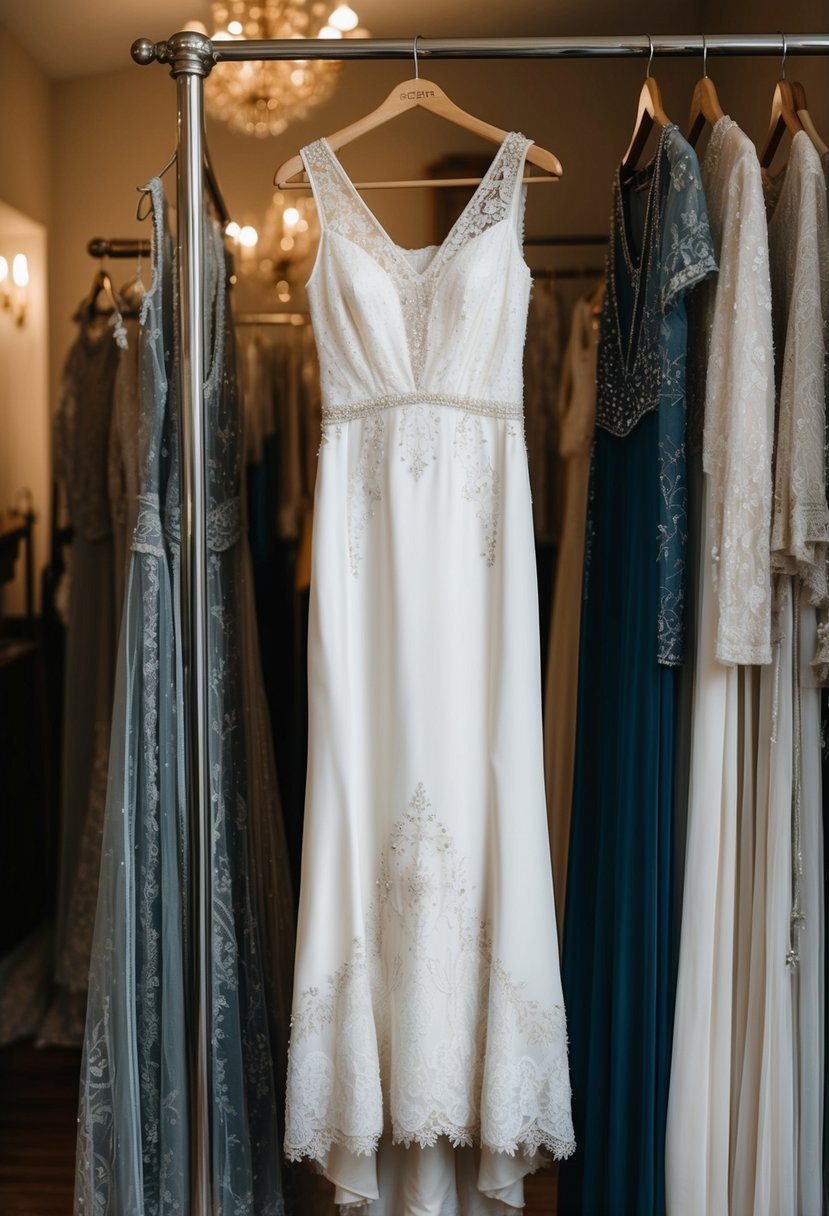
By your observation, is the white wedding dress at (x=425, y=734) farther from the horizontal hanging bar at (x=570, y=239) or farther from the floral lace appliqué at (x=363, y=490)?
the horizontal hanging bar at (x=570, y=239)

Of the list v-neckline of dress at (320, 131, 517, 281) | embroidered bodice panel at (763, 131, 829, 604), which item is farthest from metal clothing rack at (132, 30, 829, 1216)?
embroidered bodice panel at (763, 131, 829, 604)

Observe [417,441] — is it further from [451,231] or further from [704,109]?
[704,109]

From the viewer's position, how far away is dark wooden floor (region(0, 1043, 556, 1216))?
2.02 metres

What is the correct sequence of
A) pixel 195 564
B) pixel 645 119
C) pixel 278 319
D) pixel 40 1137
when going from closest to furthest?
A: pixel 195 564 → pixel 645 119 → pixel 40 1137 → pixel 278 319

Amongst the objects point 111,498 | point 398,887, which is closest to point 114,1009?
point 398,887

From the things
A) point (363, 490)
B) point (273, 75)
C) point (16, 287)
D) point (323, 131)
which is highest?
point (273, 75)

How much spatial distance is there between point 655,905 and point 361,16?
188 cm

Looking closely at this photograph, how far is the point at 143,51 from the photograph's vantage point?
5.04 ft

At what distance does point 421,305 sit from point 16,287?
1.20 m

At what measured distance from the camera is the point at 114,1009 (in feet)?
5.19

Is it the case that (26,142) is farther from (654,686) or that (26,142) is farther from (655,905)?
(655,905)

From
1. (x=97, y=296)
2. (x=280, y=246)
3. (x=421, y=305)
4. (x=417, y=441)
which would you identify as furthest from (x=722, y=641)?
(x=97, y=296)

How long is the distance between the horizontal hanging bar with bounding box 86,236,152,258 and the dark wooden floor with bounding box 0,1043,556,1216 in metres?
1.69

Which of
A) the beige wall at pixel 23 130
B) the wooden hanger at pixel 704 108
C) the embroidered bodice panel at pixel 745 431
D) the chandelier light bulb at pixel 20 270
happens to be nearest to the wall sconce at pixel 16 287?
the chandelier light bulb at pixel 20 270
